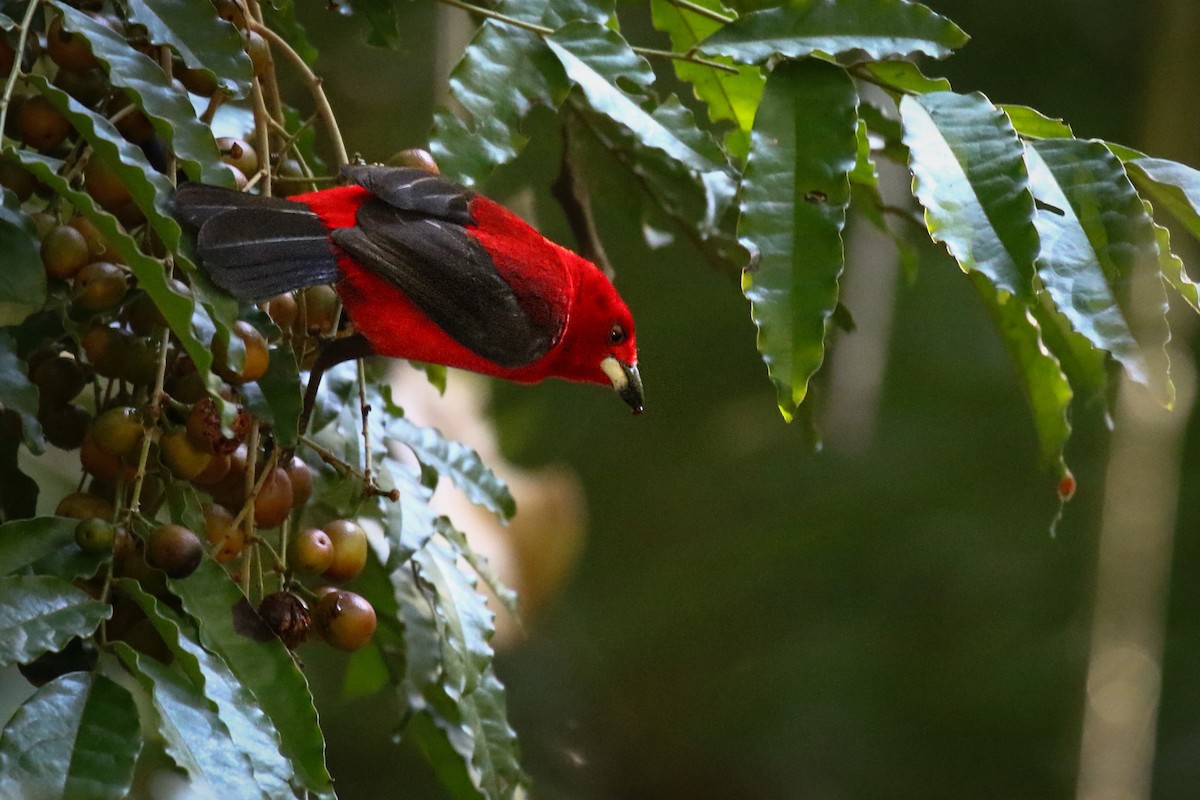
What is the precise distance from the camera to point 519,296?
1359 mm

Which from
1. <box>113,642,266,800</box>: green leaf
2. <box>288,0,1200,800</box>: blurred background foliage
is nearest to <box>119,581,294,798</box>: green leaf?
<box>113,642,266,800</box>: green leaf

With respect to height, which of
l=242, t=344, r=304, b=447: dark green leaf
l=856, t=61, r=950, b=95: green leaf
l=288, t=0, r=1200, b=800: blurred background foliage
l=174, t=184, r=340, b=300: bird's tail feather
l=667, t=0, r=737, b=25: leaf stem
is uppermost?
l=667, t=0, r=737, b=25: leaf stem

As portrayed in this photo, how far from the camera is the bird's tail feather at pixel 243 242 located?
0.99 metres

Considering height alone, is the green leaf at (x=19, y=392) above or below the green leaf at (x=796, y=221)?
below

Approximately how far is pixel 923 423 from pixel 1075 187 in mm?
2598

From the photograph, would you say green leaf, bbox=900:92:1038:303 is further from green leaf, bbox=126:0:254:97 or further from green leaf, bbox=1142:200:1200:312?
green leaf, bbox=126:0:254:97

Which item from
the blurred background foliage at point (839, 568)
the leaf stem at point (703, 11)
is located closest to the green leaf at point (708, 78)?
the leaf stem at point (703, 11)

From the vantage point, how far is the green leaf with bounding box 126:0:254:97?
104 cm

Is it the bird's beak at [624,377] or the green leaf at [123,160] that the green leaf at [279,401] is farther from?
the bird's beak at [624,377]

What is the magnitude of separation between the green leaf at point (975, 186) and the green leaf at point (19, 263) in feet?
2.22

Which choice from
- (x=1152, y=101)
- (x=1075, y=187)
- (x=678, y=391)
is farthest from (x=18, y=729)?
(x=678, y=391)

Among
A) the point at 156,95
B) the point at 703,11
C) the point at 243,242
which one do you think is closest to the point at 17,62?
the point at 156,95

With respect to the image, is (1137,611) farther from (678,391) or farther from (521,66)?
(521,66)

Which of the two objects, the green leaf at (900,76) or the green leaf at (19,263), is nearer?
the green leaf at (19,263)
